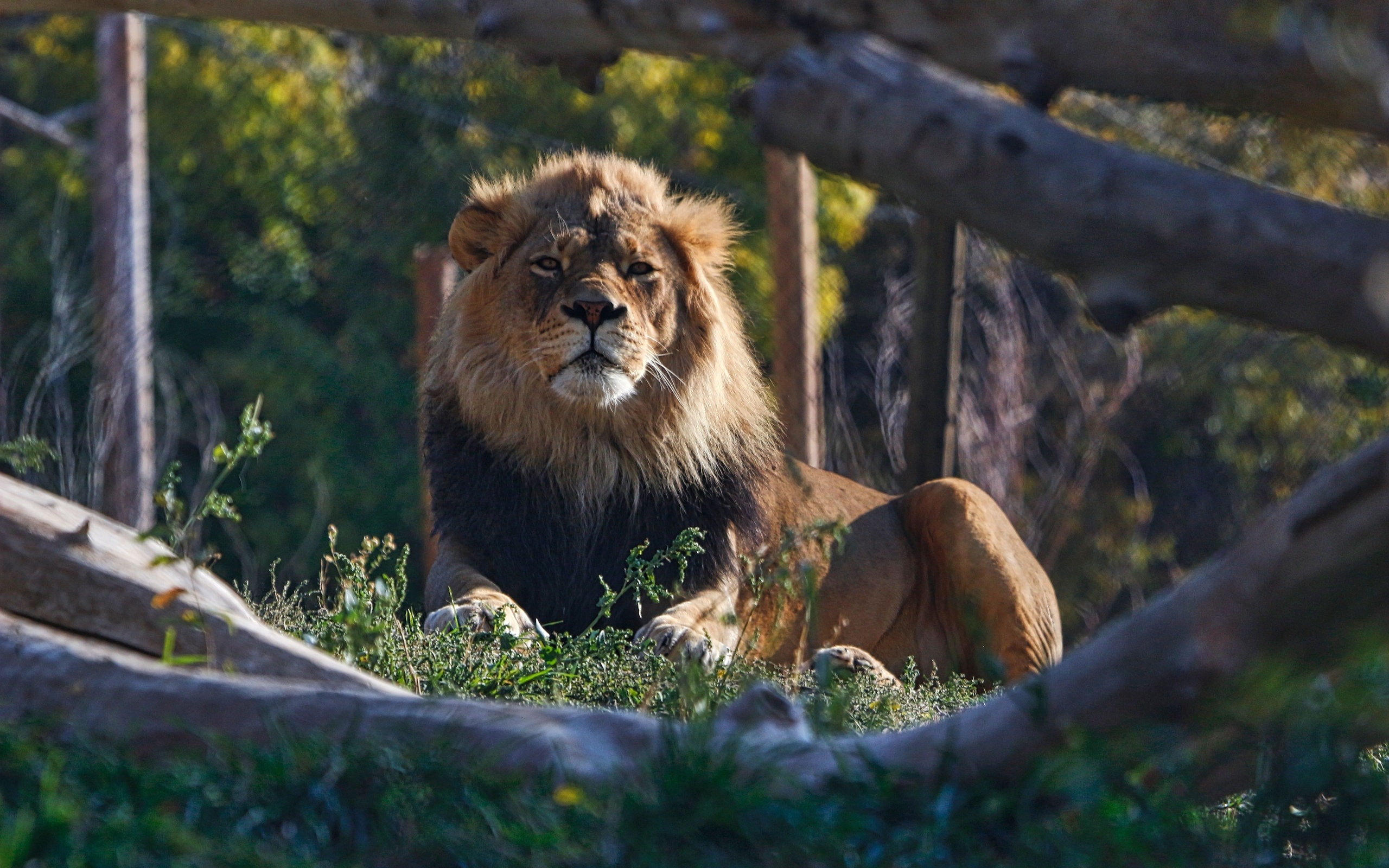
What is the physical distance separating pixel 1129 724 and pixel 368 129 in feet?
34.4

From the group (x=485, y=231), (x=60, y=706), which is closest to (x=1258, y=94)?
(x=60, y=706)

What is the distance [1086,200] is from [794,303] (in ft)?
14.8

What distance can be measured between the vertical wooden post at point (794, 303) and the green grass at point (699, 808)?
4137mm

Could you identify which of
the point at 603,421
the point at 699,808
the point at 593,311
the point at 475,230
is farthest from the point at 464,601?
the point at 699,808

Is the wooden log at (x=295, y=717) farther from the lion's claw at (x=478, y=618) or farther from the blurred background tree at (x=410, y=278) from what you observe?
the blurred background tree at (x=410, y=278)

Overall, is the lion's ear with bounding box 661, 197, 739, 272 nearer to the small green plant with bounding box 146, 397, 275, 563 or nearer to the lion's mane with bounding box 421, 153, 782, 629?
the lion's mane with bounding box 421, 153, 782, 629

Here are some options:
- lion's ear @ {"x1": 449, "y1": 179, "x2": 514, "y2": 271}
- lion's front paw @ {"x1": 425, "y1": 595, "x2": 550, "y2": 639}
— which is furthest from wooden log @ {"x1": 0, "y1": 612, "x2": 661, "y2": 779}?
lion's ear @ {"x1": 449, "y1": 179, "x2": 514, "y2": 271}

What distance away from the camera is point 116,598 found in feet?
8.46

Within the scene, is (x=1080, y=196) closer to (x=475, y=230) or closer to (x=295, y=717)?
(x=295, y=717)

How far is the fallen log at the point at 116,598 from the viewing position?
2504 millimetres

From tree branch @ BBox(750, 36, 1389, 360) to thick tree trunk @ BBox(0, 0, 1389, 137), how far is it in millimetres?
126

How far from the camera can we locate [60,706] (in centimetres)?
222

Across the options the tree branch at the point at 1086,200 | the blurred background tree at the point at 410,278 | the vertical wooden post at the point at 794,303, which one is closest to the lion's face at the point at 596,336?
the vertical wooden post at the point at 794,303

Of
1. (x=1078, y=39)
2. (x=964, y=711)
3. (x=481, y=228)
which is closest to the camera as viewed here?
(x=1078, y=39)
